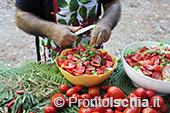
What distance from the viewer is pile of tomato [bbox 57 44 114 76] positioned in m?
1.33

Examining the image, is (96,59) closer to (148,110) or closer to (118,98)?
(118,98)

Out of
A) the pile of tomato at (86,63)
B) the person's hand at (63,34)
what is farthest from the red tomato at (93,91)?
the person's hand at (63,34)

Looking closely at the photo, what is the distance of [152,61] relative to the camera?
4.56 feet

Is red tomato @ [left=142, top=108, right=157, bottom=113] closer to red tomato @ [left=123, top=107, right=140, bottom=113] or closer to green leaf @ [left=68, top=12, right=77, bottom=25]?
red tomato @ [left=123, top=107, right=140, bottom=113]

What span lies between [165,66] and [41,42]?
126cm

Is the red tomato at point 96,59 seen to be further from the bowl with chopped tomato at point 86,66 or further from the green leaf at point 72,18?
the green leaf at point 72,18

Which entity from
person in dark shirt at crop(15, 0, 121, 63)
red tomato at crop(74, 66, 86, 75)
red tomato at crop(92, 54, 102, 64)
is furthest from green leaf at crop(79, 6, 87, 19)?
red tomato at crop(74, 66, 86, 75)

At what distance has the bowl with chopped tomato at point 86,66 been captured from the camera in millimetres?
1280

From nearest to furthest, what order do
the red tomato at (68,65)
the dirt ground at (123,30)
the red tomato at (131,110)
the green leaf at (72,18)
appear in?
the red tomato at (131,110), the red tomato at (68,65), the green leaf at (72,18), the dirt ground at (123,30)

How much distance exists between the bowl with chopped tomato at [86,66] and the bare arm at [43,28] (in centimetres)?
15

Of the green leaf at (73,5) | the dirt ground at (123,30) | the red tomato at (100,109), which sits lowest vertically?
the dirt ground at (123,30)

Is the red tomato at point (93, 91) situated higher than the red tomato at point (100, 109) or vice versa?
the red tomato at point (100, 109)

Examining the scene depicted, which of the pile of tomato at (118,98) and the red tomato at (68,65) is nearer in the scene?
the pile of tomato at (118,98)

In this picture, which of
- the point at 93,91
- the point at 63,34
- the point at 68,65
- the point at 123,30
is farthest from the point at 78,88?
the point at 123,30
